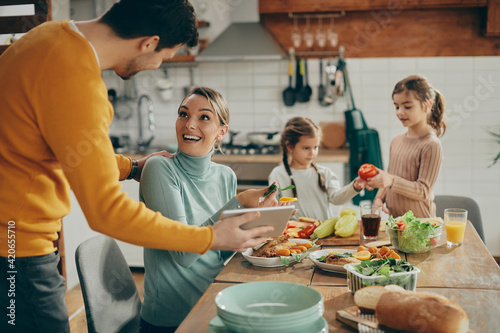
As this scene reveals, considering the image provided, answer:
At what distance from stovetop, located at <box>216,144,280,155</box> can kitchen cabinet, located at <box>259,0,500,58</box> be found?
0.93 meters

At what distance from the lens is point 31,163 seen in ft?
3.51

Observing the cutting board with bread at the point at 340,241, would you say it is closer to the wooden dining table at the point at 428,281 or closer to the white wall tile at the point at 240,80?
the wooden dining table at the point at 428,281

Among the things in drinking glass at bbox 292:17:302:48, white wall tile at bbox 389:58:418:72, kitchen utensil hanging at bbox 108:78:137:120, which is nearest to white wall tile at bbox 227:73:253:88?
drinking glass at bbox 292:17:302:48

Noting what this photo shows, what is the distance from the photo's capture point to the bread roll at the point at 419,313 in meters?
0.97

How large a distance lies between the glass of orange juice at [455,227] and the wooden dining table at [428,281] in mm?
28

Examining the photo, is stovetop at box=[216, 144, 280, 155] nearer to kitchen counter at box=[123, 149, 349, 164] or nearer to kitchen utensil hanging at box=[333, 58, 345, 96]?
kitchen counter at box=[123, 149, 349, 164]

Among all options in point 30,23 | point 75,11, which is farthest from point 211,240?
point 75,11

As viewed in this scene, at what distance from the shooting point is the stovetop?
3.84 metres

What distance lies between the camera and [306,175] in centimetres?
272

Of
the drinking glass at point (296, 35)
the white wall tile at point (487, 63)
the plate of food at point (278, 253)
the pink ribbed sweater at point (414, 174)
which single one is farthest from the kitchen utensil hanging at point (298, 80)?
the plate of food at point (278, 253)

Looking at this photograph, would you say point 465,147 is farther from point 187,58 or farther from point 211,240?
point 211,240

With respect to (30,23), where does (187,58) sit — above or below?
below

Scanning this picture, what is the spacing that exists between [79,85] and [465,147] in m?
3.66

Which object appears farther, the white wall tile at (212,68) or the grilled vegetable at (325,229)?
the white wall tile at (212,68)
